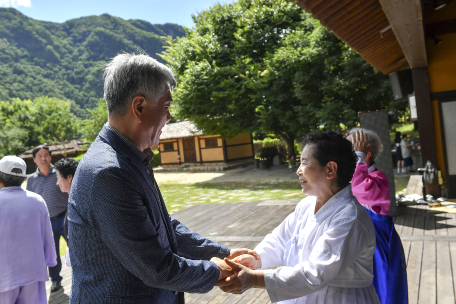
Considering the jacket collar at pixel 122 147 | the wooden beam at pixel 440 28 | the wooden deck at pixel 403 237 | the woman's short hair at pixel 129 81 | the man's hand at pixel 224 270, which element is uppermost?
the wooden beam at pixel 440 28

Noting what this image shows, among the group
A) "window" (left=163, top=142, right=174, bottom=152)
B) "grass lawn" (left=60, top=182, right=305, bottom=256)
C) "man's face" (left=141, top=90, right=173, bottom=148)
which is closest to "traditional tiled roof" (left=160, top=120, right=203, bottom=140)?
"window" (left=163, top=142, right=174, bottom=152)

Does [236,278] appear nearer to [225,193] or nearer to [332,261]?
[332,261]

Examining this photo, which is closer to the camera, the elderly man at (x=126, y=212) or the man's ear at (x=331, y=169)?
the elderly man at (x=126, y=212)

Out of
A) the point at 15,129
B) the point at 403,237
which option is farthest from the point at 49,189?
the point at 15,129

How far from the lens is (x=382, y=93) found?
45.8ft

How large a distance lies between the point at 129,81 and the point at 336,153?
1041 mm

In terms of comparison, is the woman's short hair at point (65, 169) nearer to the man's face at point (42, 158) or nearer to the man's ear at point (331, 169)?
the man's face at point (42, 158)

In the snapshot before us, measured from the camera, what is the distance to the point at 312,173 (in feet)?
5.65

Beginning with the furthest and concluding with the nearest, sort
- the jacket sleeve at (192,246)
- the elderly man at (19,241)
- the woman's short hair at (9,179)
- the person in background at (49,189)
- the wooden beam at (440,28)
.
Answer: the wooden beam at (440,28) < the person in background at (49,189) < the woman's short hair at (9,179) < the elderly man at (19,241) < the jacket sleeve at (192,246)

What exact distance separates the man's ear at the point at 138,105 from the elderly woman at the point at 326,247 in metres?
0.85

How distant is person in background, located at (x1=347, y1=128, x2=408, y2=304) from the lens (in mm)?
2055

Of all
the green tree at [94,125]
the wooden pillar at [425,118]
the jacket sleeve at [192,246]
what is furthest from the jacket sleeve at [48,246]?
the green tree at [94,125]

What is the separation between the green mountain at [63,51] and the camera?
83.0 meters

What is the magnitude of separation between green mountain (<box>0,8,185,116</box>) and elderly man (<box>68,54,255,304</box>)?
73.3 meters
